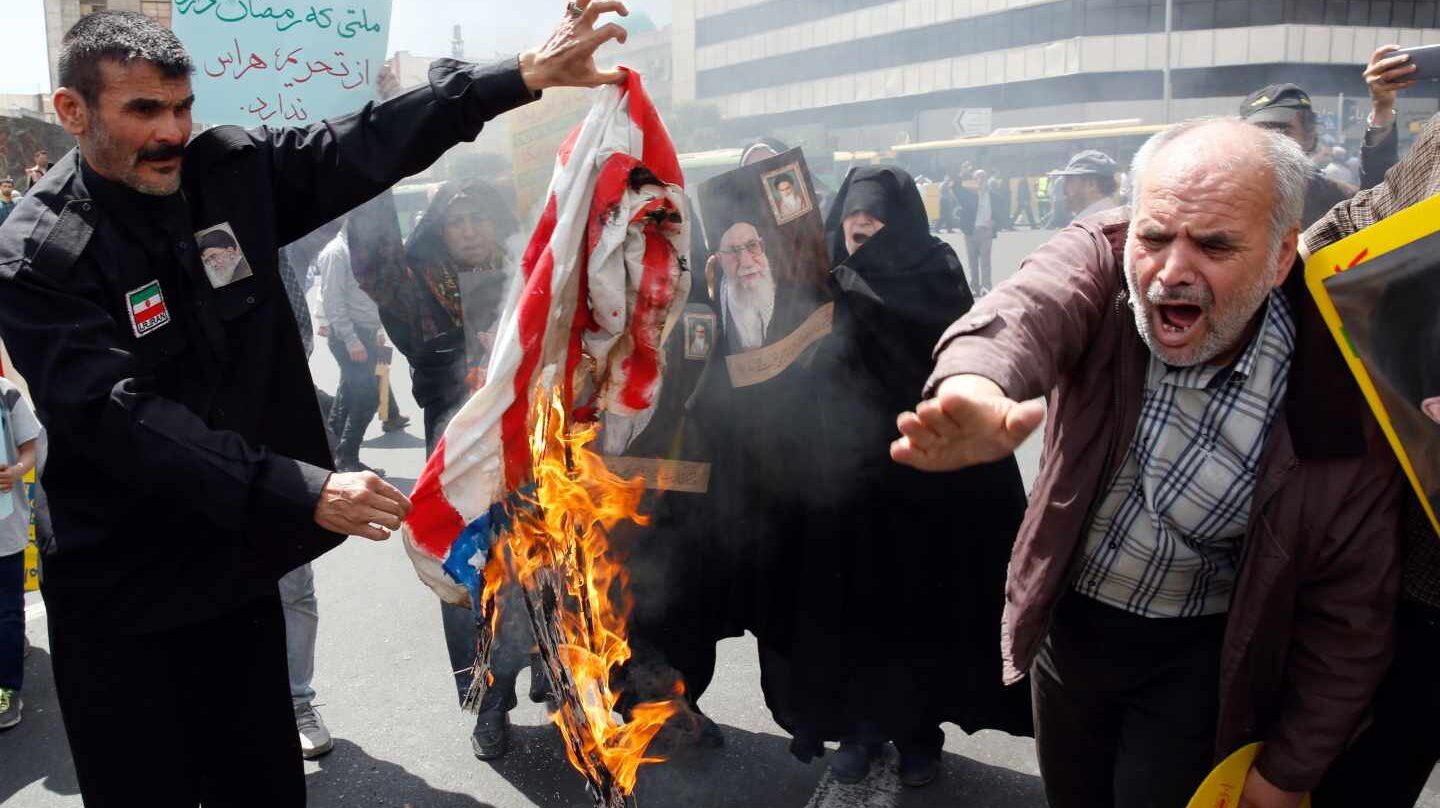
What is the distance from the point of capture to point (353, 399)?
24.4ft

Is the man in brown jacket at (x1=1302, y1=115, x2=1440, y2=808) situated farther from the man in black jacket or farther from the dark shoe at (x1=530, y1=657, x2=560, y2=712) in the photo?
the dark shoe at (x1=530, y1=657, x2=560, y2=712)

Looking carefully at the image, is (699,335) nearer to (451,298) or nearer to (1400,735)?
(451,298)

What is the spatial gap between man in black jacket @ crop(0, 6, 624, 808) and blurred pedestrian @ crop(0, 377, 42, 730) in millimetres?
2071

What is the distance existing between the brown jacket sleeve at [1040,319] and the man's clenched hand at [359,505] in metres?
0.98

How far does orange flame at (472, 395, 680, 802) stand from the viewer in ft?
7.91

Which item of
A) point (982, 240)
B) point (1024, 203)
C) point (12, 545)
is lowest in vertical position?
point (1024, 203)

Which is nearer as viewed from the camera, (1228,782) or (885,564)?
(1228,782)

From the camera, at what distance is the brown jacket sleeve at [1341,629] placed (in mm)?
1955

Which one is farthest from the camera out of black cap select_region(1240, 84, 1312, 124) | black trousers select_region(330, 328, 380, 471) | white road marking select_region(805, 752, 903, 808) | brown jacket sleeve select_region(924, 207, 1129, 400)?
black trousers select_region(330, 328, 380, 471)

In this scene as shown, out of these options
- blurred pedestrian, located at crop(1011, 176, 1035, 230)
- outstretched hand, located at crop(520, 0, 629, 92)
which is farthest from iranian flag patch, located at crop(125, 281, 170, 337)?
blurred pedestrian, located at crop(1011, 176, 1035, 230)

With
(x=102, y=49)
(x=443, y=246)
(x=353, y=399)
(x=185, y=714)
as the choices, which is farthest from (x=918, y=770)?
(x=353, y=399)

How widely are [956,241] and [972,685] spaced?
73.0 ft

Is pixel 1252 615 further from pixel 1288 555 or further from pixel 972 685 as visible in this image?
pixel 972 685

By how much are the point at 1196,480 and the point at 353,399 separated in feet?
20.8
